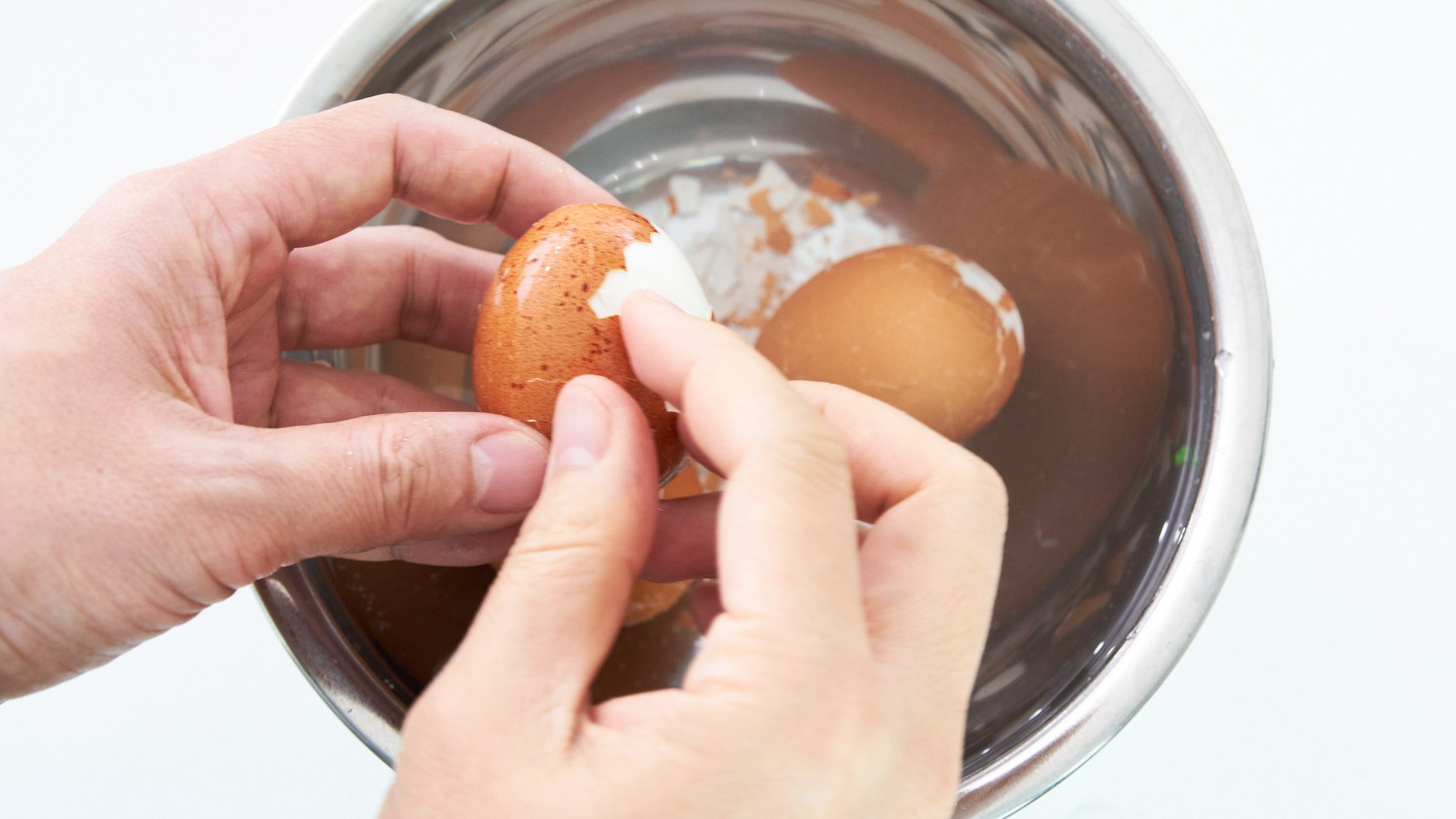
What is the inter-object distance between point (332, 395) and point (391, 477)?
0.24 m

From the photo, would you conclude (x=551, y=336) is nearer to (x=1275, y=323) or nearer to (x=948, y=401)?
(x=948, y=401)

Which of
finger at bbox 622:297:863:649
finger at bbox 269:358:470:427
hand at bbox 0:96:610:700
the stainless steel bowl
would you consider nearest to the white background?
the stainless steel bowl

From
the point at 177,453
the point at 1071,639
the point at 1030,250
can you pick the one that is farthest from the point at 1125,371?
the point at 177,453

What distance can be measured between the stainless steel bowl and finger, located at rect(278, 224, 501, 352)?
9cm

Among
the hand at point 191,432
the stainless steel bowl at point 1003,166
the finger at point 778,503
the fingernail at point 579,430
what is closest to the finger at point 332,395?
the hand at point 191,432

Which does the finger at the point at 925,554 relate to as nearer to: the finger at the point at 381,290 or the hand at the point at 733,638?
the hand at the point at 733,638

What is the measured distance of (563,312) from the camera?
0.61 metres

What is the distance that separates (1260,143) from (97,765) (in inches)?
59.4

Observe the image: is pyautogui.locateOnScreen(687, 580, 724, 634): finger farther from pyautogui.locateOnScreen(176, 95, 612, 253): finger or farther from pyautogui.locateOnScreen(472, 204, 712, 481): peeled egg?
pyautogui.locateOnScreen(176, 95, 612, 253): finger

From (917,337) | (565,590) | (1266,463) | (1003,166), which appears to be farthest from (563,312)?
(1266,463)

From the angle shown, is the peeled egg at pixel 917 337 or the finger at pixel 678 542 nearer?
the finger at pixel 678 542

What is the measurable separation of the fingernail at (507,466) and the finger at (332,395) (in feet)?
0.46

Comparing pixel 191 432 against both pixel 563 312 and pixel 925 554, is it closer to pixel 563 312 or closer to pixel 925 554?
pixel 563 312

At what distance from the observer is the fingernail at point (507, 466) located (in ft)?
2.00
